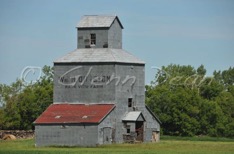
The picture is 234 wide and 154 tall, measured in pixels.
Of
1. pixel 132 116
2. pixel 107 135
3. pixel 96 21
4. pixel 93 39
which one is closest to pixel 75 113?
pixel 107 135

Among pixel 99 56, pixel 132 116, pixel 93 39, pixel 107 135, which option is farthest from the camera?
pixel 93 39

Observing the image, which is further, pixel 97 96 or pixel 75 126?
pixel 97 96

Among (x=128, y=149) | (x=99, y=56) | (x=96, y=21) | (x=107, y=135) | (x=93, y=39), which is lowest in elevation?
(x=128, y=149)

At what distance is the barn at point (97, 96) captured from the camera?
78875mm

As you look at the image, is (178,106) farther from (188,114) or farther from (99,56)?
(99,56)

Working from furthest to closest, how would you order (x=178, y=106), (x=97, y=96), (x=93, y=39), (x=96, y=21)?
(x=178, y=106) → (x=96, y=21) → (x=93, y=39) → (x=97, y=96)

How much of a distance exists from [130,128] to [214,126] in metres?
17.9

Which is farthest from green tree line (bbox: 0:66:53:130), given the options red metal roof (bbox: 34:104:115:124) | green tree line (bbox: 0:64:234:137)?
red metal roof (bbox: 34:104:115:124)

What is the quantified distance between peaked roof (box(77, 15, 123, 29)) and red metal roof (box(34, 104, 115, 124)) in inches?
291

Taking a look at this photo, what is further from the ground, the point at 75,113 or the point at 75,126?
the point at 75,113

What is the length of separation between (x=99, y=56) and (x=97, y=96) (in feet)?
11.1

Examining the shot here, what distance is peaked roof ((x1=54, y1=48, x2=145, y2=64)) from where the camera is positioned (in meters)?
82.1

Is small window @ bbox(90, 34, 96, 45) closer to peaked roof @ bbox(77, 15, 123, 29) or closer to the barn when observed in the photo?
the barn

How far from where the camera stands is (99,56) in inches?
3246
